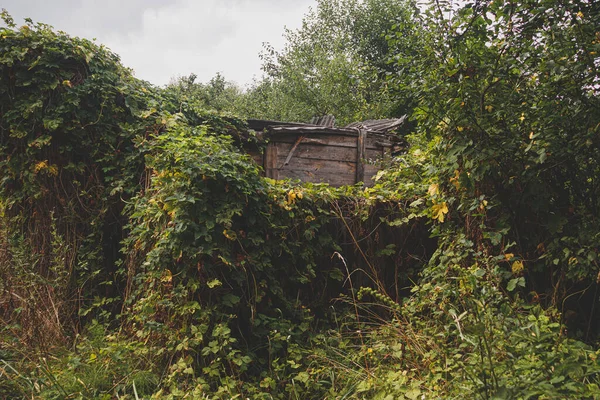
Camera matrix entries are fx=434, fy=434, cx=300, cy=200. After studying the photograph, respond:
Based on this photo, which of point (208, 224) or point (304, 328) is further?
point (304, 328)

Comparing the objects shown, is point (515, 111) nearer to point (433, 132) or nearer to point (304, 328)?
point (433, 132)

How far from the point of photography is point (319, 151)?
8.75 metres

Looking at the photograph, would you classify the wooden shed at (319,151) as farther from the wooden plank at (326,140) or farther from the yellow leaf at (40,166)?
the yellow leaf at (40,166)

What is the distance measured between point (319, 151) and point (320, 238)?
464 centimetres

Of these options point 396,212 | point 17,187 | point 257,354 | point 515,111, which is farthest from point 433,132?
point 17,187

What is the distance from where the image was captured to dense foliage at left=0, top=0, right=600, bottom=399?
9.70ft

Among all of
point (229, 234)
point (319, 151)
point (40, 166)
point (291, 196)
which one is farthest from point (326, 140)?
point (229, 234)

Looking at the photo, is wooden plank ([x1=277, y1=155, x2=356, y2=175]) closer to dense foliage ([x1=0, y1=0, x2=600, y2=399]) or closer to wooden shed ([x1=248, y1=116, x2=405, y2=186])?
wooden shed ([x1=248, y1=116, x2=405, y2=186])

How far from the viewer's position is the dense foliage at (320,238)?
296 centimetres

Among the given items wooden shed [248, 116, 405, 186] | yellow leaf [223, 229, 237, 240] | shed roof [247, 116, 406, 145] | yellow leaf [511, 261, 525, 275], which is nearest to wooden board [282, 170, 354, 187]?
wooden shed [248, 116, 405, 186]

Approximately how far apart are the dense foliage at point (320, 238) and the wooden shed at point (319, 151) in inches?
135

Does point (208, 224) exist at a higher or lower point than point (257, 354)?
higher

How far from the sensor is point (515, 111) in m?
3.27

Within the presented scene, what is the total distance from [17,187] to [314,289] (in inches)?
141
